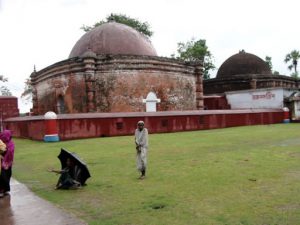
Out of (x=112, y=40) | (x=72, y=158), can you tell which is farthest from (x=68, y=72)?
(x=72, y=158)

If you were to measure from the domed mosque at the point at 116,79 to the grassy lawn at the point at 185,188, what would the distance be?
32.3ft

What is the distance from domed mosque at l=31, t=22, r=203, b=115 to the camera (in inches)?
785

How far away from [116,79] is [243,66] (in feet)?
52.9

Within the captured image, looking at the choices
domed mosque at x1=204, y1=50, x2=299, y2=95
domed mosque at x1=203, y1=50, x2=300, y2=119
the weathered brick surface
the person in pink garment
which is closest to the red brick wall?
the weathered brick surface

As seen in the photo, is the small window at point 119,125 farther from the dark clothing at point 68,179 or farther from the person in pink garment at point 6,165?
the person in pink garment at point 6,165

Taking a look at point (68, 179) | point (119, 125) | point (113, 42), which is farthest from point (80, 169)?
point (113, 42)

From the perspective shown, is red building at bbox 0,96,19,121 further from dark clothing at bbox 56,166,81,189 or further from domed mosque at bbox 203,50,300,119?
dark clothing at bbox 56,166,81,189

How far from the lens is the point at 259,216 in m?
4.40

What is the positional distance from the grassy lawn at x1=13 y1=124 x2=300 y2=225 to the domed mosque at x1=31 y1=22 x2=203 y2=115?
9.86 meters

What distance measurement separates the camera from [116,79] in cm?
2019

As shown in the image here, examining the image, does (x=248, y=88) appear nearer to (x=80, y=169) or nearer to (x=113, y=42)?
(x=113, y=42)

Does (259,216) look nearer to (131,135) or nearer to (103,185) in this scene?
(103,185)

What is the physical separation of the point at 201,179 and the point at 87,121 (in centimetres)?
1038

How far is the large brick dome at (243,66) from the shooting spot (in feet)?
107
